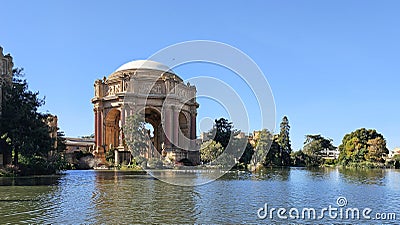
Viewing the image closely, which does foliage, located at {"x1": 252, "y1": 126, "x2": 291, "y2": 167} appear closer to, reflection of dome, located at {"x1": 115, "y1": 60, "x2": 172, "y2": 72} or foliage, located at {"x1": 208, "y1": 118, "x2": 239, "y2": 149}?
foliage, located at {"x1": 208, "y1": 118, "x2": 239, "y2": 149}

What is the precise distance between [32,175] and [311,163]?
72.5 m

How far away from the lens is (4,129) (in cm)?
3206

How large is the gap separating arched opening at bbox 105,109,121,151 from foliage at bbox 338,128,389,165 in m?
41.3

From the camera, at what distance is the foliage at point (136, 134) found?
5455 centimetres

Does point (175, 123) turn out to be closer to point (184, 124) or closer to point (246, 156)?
point (184, 124)

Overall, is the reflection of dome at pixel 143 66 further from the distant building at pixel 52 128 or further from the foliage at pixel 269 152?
the distant building at pixel 52 128

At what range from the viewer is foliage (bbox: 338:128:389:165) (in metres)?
77.3

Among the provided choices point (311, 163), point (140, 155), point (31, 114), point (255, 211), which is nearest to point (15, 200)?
point (255, 211)

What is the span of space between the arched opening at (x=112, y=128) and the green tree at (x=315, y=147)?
4163cm

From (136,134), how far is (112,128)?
22.9 m

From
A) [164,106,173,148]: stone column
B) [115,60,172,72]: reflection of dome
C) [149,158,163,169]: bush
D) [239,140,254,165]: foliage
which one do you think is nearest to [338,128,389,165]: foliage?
[239,140,254,165]: foliage

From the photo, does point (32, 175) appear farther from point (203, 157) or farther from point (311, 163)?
point (311, 163)

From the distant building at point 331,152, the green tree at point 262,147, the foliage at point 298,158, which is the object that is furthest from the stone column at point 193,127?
→ the distant building at point 331,152

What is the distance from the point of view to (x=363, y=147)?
3206 inches
